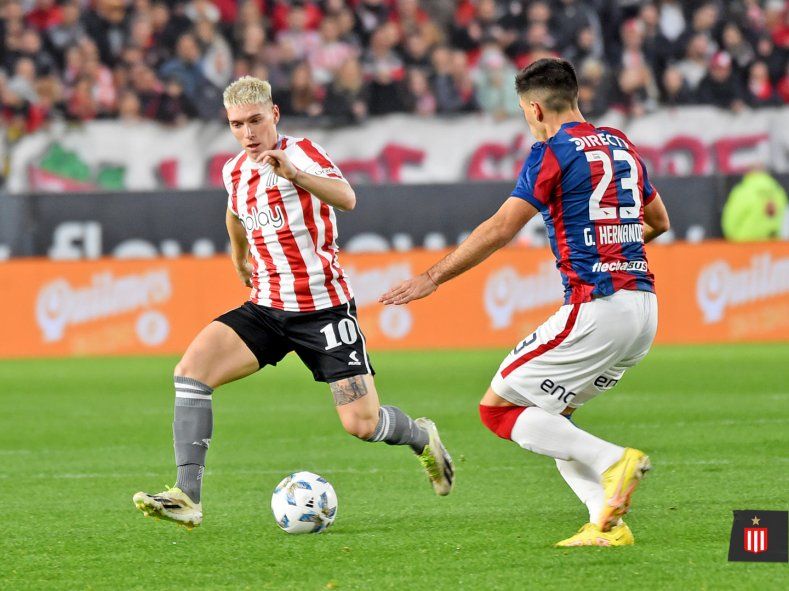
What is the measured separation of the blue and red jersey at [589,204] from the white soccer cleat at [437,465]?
4.90ft

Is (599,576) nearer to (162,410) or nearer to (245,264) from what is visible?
(245,264)

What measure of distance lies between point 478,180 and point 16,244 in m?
5.17

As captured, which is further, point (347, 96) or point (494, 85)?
point (494, 85)

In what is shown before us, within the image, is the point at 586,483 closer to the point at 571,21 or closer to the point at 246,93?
the point at 246,93

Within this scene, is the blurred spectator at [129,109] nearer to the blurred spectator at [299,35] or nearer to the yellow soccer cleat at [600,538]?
the blurred spectator at [299,35]

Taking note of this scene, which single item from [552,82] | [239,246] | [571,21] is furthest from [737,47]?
[552,82]

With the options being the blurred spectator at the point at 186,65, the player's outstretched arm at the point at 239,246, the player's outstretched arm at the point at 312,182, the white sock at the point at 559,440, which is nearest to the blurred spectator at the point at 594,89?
the blurred spectator at the point at 186,65

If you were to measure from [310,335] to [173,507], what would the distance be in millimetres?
1050

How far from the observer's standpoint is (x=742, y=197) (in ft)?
55.9

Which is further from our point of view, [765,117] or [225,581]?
[765,117]

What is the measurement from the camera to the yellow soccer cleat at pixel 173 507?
19.9 ft

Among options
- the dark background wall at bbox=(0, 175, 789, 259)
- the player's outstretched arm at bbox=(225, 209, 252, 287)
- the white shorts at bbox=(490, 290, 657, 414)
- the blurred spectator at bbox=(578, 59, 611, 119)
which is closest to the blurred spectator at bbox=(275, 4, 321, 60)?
the dark background wall at bbox=(0, 175, 789, 259)

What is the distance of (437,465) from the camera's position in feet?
23.1

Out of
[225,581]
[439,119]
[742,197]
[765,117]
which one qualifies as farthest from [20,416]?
[765,117]
